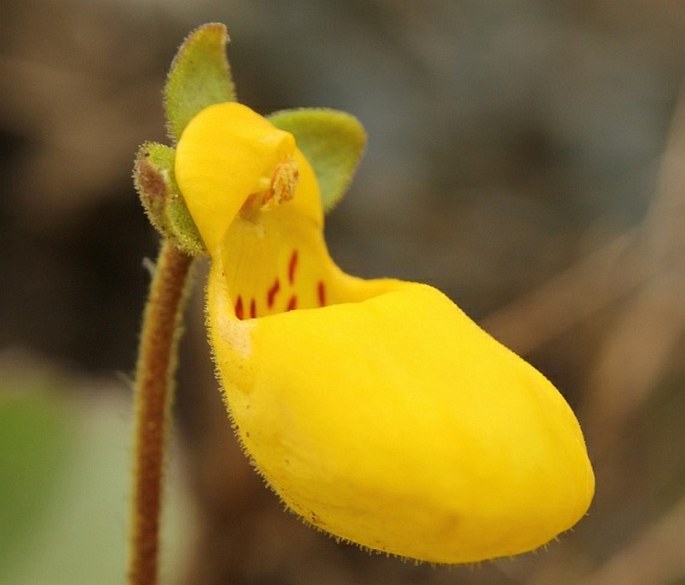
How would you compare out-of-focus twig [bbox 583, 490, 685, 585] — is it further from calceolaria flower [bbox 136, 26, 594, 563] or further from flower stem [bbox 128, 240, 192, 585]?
calceolaria flower [bbox 136, 26, 594, 563]

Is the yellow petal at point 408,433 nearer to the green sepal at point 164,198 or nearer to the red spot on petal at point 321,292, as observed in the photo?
the green sepal at point 164,198

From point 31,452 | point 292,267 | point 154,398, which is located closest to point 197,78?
point 292,267

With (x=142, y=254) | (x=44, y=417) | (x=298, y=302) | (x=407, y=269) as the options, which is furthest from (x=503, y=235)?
(x=298, y=302)

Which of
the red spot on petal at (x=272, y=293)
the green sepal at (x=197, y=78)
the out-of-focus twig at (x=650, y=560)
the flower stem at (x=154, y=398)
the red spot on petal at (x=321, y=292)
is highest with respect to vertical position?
the green sepal at (x=197, y=78)

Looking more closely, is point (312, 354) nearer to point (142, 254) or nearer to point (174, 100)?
point (174, 100)

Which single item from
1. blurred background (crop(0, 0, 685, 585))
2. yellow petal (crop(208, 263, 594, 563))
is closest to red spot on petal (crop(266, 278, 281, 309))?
yellow petal (crop(208, 263, 594, 563))

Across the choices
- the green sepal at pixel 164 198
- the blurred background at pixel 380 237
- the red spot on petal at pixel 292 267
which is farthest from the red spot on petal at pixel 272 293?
the blurred background at pixel 380 237

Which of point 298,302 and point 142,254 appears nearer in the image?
point 298,302

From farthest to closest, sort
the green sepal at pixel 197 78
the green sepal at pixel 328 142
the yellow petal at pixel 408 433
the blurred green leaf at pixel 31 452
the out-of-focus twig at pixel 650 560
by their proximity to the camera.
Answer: the out-of-focus twig at pixel 650 560, the blurred green leaf at pixel 31 452, the green sepal at pixel 328 142, the green sepal at pixel 197 78, the yellow petal at pixel 408 433
